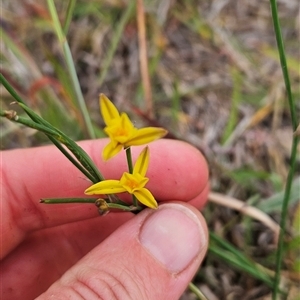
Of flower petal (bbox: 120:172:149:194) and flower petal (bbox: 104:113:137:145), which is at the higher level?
flower petal (bbox: 104:113:137:145)

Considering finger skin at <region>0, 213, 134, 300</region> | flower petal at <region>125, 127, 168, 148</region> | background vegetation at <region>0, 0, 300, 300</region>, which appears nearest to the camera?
flower petal at <region>125, 127, 168, 148</region>

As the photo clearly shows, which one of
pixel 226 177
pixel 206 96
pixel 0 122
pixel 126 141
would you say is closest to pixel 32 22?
pixel 0 122

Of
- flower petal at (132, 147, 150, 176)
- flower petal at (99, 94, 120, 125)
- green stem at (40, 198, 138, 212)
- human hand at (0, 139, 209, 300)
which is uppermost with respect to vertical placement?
flower petal at (99, 94, 120, 125)

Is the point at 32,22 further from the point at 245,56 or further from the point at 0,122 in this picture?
the point at 245,56

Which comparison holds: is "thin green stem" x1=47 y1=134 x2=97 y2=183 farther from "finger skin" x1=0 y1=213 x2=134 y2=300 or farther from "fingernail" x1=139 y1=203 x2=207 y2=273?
"finger skin" x1=0 y1=213 x2=134 y2=300

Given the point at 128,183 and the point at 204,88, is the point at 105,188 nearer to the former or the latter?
the point at 128,183

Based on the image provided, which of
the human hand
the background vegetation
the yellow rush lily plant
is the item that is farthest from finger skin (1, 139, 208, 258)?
the yellow rush lily plant
